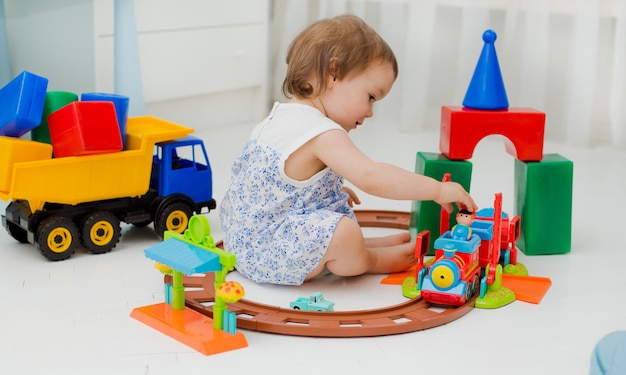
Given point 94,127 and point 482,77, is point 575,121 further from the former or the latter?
point 94,127

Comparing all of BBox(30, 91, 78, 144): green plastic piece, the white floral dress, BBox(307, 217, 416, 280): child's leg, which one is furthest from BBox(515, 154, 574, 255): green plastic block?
BBox(30, 91, 78, 144): green plastic piece

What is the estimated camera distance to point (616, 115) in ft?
7.22

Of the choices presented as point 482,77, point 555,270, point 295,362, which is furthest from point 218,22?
point 295,362

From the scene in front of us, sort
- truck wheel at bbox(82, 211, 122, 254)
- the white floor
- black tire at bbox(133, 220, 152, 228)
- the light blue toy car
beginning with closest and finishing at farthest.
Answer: the white floor → the light blue toy car → truck wheel at bbox(82, 211, 122, 254) → black tire at bbox(133, 220, 152, 228)

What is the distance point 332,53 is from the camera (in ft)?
4.15

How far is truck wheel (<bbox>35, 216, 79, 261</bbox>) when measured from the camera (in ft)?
4.40

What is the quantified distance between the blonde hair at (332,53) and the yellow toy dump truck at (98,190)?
0.30 m

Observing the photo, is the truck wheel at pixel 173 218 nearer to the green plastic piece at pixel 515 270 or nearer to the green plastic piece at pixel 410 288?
the green plastic piece at pixel 410 288

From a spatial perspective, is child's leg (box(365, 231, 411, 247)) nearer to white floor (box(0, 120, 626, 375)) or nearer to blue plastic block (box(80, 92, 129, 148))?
white floor (box(0, 120, 626, 375))

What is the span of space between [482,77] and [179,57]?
1.09m

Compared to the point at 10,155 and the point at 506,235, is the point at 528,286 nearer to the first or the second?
the point at 506,235

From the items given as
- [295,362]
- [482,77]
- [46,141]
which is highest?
[482,77]

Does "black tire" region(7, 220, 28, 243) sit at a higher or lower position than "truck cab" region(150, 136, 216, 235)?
lower

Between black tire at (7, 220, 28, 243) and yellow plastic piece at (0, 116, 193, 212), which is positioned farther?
black tire at (7, 220, 28, 243)
